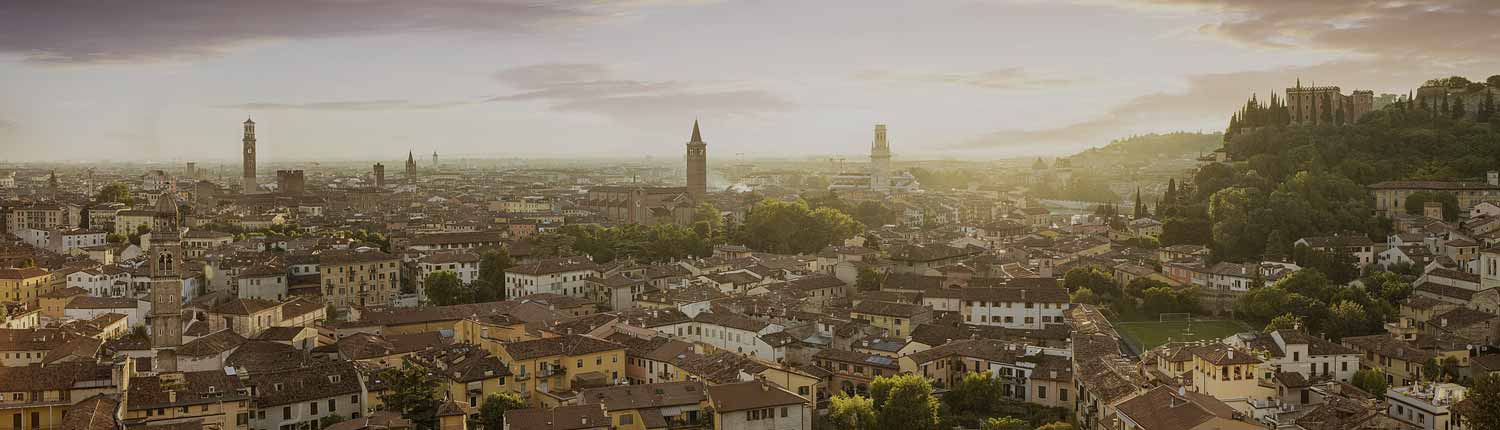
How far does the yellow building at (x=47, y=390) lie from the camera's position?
1362 centimetres

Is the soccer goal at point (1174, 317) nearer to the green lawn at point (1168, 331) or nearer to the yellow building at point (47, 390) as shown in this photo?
the green lawn at point (1168, 331)

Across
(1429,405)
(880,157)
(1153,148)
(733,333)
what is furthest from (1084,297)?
(1153,148)

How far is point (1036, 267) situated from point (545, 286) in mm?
12397

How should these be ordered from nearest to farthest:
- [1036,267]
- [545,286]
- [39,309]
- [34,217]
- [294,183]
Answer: [39,309]
[545,286]
[1036,267]
[34,217]
[294,183]

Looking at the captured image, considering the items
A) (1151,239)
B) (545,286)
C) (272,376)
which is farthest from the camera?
(1151,239)

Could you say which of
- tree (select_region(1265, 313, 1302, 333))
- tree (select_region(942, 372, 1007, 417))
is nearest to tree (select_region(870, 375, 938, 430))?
tree (select_region(942, 372, 1007, 417))

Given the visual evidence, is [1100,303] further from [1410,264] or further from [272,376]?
[272,376]

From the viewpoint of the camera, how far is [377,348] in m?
18.8

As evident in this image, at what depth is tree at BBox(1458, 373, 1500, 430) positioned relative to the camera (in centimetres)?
1404

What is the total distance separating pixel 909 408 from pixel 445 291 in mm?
14033

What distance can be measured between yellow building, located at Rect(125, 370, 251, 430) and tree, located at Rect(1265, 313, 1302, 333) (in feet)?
54.9

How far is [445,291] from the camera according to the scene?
26.7m

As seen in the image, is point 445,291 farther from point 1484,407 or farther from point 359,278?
point 1484,407

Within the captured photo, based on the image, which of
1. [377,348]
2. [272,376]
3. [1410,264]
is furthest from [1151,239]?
[272,376]
